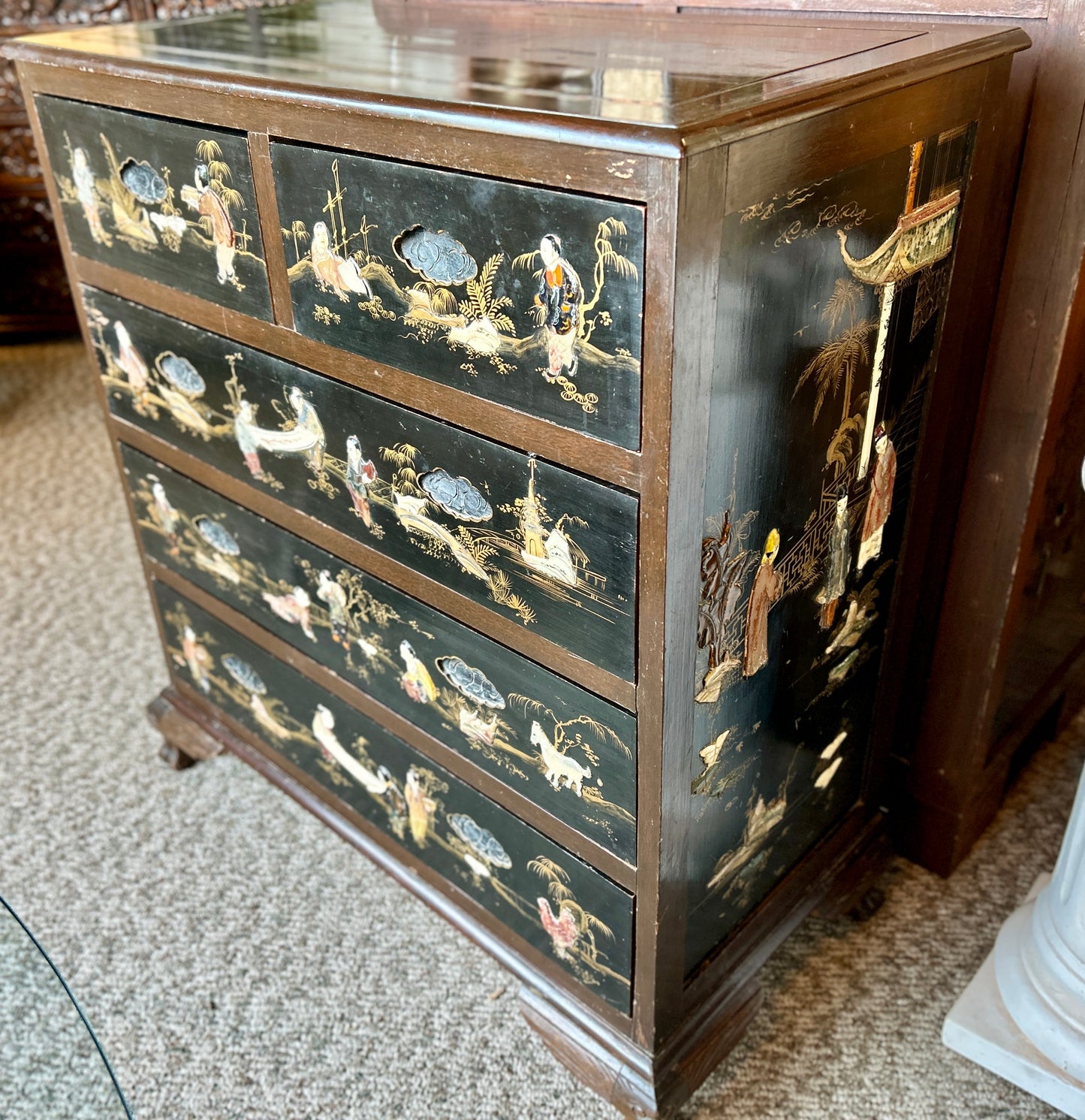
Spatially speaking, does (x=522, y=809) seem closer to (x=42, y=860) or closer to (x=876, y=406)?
(x=876, y=406)

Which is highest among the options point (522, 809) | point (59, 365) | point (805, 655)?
point (805, 655)

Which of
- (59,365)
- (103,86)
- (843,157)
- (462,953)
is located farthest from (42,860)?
(59,365)

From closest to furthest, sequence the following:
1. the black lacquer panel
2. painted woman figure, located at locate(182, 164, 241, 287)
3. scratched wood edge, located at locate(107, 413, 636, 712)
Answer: the black lacquer panel, scratched wood edge, located at locate(107, 413, 636, 712), painted woman figure, located at locate(182, 164, 241, 287)

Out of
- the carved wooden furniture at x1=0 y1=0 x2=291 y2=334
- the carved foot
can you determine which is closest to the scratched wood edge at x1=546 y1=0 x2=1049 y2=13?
the carved foot

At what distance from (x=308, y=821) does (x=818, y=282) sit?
1.11 m

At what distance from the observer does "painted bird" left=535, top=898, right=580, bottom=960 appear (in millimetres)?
1109

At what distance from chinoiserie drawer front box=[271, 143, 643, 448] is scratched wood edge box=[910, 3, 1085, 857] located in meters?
0.54

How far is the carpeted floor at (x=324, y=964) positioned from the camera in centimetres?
120

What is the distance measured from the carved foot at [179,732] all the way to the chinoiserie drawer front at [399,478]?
494mm

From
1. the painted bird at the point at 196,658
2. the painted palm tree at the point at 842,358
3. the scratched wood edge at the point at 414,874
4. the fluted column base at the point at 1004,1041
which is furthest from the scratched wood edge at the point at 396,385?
the fluted column base at the point at 1004,1041

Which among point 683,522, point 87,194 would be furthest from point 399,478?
point 87,194

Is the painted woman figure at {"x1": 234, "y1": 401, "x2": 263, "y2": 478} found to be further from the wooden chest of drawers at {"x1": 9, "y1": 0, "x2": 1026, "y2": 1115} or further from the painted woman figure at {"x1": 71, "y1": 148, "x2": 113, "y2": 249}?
the painted woman figure at {"x1": 71, "y1": 148, "x2": 113, "y2": 249}

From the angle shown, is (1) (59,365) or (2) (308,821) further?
(1) (59,365)

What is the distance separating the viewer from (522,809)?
109cm
